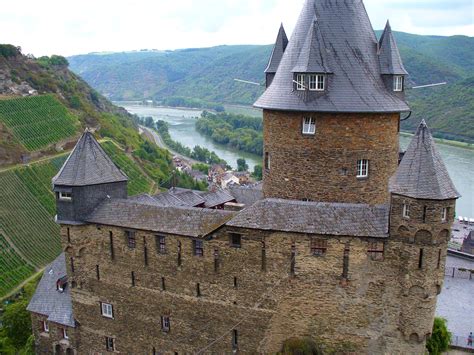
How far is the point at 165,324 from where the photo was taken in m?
21.3

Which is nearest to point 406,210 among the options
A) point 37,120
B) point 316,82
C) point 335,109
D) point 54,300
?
point 335,109

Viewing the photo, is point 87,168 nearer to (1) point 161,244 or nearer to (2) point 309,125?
(1) point 161,244

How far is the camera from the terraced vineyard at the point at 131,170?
235 ft

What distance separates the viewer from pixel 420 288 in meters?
17.2

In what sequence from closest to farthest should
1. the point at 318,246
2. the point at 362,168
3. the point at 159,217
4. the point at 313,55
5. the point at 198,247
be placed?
the point at 318,246 → the point at 313,55 → the point at 362,168 → the point at 198,247 → the point at 159,217

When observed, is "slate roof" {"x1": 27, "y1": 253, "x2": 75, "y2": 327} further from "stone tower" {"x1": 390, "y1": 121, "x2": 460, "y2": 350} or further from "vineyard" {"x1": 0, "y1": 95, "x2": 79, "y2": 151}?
"vineyard" {"x1": 0, "y1": 95, "x2": 79, "y2": 151}

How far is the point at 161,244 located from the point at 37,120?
222 feet

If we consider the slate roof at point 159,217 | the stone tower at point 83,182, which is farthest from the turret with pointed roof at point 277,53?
the stone tower at point 83,182

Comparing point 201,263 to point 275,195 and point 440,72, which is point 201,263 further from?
point 440,72

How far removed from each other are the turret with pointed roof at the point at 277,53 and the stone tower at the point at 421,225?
7423 mm

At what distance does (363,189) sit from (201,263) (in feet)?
22.4

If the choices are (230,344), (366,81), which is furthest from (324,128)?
(230,344)

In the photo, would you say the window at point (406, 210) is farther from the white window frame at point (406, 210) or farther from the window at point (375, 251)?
the window at point (375, 251)

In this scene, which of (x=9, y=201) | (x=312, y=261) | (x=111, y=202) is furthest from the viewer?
(x=9, y=201)
